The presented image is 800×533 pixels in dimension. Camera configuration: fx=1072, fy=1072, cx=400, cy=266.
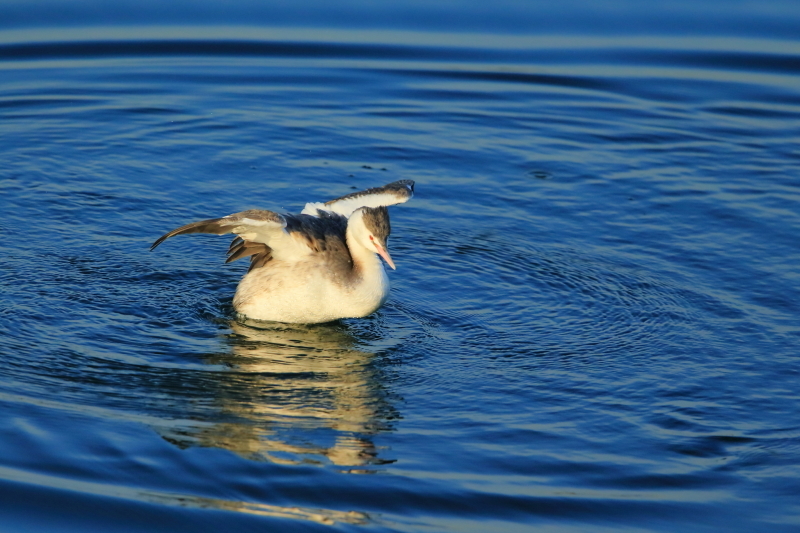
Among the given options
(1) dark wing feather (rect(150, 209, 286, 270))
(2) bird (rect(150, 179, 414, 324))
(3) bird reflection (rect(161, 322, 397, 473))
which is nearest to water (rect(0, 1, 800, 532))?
(3) bird reflection (rect(161, 322, 397, 473))

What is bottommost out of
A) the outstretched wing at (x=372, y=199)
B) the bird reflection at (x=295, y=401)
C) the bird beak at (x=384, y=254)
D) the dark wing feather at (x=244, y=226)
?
the bird reflection at (x=295, y=401)

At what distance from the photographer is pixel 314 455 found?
23.4 ft

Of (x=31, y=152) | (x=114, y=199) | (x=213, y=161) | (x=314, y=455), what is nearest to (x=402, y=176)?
(x=213, y=161)

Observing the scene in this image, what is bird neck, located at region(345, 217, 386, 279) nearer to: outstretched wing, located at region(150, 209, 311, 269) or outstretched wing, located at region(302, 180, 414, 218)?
outstretched wing, located at region(302, 180, 414, 218)

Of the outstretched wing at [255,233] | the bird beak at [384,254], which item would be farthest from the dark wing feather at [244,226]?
the bird beak at [384,254]

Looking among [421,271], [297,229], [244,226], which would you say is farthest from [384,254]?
[421,271]

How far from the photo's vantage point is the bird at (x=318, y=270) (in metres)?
9.30

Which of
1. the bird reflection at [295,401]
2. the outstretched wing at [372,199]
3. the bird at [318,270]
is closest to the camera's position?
the bird reflection at [295,401]

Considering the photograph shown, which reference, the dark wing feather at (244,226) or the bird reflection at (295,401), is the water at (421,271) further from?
the dark wing feather at (244,226)

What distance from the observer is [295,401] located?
7922mm

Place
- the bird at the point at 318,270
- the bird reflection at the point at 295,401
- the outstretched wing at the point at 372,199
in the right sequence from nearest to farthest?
the bird reflection at the point at 295,401 → the bird at the point at 318,270 → the outstretched wing at the point at 372,199

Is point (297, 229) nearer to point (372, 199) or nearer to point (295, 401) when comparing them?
point (372, 199)

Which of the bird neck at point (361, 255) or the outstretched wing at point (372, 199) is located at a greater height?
the outstretched wing at point (372, 199)

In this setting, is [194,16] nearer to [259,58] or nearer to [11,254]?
[259,58]
